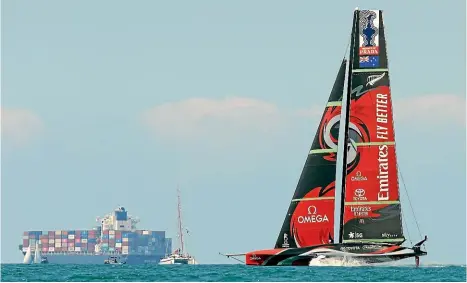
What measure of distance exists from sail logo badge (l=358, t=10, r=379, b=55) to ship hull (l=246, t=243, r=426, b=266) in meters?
9.22

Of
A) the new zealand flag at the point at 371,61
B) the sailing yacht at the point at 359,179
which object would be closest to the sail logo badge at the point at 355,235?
the sailing yacht at the point at 359,179

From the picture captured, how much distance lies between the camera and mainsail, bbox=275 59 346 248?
190ft

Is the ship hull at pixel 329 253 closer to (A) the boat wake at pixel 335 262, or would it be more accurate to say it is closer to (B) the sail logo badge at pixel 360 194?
(A) the boat wake at pixel 335 262

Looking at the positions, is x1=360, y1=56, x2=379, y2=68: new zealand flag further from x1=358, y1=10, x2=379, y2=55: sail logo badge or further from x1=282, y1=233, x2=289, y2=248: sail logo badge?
x1=282, y1=233, x2=289, y2=248: sail logo badge

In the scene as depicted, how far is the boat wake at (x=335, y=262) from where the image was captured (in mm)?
57000

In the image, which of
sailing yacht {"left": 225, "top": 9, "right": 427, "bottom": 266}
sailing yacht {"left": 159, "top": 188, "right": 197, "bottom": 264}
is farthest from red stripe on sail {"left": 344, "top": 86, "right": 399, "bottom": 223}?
sailing yacht {"left": 159, "top": 188, "right": 197, "bottom": 264}

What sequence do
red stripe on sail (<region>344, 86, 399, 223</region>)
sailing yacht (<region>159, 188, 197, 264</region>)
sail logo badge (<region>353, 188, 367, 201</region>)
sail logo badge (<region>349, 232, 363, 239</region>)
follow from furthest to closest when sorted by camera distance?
sailing yacht (<region>159, 188, 197, 264</region>)
sail logo badge (<region>349, 232, 363, 239</region>)
sail logo badge (<region>353, 188, 367, 201</region>)
red stripe on sail (<region>344, 86, 399, 223</region>)

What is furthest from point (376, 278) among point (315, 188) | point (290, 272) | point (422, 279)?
point (315, 188)

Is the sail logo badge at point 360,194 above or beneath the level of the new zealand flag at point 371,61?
beneath

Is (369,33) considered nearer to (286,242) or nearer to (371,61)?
(371,61)

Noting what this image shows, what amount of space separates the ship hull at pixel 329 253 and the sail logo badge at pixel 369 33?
30.2 ft

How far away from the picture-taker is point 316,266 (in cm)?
5744

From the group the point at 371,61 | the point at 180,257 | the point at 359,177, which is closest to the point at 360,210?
the point at 359,177

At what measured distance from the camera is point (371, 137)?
2239 inches
